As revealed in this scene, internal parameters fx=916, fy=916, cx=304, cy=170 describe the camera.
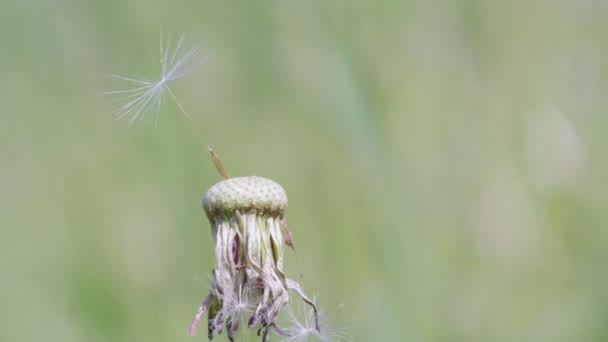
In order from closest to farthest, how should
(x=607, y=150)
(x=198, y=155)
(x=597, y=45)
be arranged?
(x=198, y=155) < (x=607, y=150) < (x=597, y=45)

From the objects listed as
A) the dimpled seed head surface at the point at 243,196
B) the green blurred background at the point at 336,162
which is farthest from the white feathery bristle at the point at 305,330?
the green blurred background at the point at 336,162

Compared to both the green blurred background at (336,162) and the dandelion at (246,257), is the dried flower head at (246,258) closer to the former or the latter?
the dandelion at (246,257)

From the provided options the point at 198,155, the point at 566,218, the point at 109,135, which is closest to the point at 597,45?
the point at 566,218

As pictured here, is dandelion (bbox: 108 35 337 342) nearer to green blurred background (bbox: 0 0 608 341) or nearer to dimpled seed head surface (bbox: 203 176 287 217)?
dimpled seed head surface (bbox: 203 176 287 217)

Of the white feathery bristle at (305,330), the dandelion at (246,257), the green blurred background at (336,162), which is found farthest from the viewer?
the green blurred background at (336,162)

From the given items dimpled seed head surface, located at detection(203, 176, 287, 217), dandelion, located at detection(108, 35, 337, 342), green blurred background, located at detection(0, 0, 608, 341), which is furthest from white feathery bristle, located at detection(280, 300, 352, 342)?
green blurred background, located at detection(0, 0, 608, 341)

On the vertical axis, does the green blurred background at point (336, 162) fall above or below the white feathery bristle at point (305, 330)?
above

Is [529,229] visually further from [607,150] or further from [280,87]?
[280,87]
